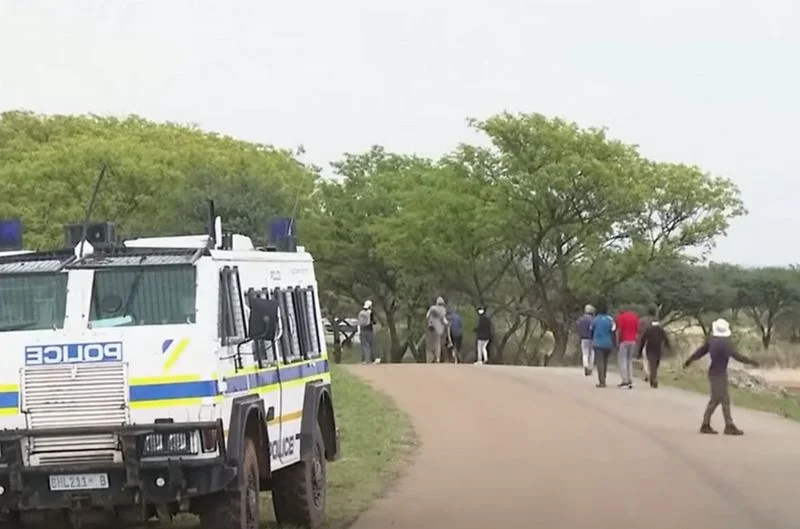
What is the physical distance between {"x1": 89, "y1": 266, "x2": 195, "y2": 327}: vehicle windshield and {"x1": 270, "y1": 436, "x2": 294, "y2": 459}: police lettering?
1752 millimetres

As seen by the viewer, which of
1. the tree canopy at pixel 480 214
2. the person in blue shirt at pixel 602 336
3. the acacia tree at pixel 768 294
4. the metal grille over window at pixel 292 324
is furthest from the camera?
the acacia tree at pixel 768 294

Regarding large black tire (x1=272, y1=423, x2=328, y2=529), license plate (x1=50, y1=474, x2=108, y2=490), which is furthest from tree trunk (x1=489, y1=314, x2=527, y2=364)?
license plate (x1=50, y1=474, x2=108, y2=490)

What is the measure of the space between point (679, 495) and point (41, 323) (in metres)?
7.62

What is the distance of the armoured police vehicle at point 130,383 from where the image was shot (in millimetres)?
10727

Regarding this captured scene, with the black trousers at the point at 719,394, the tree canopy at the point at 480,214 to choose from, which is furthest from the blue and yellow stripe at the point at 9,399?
the tree canopy at the point at 480,214

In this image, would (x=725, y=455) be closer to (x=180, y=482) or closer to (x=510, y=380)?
(x=180, y=482)

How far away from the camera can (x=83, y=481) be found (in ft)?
35.2

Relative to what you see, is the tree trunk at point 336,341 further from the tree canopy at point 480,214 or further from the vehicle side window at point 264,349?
the vehicle side window at point 264,349

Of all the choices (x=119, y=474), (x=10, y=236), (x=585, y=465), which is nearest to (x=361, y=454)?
(x=585, y=465)

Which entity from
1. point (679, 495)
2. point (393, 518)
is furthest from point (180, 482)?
point (679, 495)

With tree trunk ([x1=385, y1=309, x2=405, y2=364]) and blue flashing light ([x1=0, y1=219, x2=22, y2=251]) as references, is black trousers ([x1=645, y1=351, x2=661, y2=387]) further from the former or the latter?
tree trunk ([x1=385, y1=309, x2=405, y2=364])

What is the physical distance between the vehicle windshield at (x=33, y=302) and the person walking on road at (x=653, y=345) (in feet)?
68.1

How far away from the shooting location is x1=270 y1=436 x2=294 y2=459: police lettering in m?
12.4

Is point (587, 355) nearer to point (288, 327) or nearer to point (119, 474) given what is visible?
point (288, 327)
